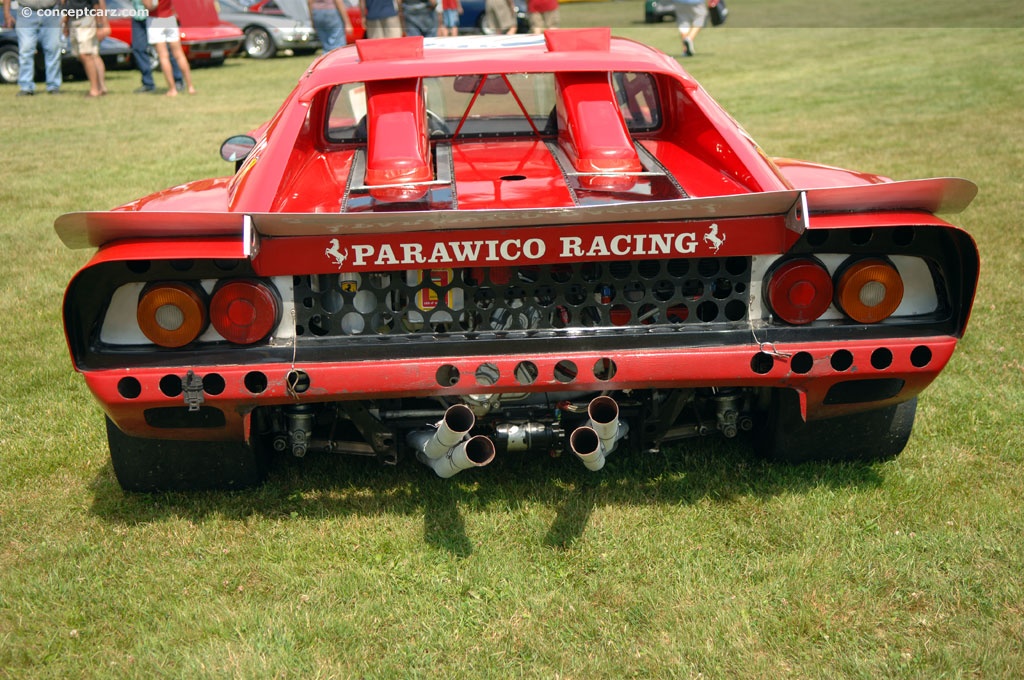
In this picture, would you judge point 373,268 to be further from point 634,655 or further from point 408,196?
point 634,655

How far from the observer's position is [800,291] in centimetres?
294

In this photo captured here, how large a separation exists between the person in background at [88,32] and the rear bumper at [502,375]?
11.8m

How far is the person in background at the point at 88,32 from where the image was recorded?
1327cm

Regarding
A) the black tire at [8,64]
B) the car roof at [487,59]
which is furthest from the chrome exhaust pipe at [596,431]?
the black tire at [8,64]

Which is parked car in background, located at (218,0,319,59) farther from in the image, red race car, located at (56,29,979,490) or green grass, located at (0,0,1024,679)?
red race car, located at (56,29,979,490)

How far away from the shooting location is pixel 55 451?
12.7ft

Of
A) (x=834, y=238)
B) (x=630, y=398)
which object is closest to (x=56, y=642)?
(x=630, y=398)

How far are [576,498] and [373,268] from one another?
1.09 metres

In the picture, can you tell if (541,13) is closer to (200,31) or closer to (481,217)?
(200,31)

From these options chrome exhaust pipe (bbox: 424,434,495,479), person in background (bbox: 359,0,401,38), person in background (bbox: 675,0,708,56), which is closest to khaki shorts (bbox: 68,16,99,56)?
person in background (bbox: 359,0,401,38)

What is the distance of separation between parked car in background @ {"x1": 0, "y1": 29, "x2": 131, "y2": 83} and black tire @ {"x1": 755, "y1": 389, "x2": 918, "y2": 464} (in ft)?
47.6

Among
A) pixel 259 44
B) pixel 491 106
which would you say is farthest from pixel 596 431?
pixel 259 44

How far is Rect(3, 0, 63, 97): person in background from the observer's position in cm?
1366

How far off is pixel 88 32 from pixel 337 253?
1230cm
